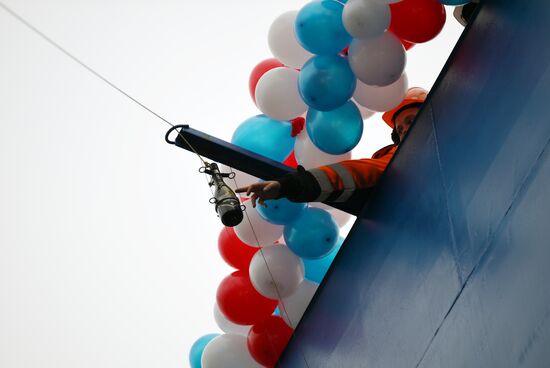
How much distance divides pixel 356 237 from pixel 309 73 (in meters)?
0.67

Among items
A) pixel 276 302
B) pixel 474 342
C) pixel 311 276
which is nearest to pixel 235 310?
pixel 276 302

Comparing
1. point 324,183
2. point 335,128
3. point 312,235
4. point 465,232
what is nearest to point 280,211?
point 312,235

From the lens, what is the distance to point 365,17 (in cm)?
257

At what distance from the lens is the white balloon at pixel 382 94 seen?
291 centimetres

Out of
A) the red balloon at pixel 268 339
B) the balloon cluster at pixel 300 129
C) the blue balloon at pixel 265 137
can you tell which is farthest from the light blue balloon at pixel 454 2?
the red balloon at pixel 268 339

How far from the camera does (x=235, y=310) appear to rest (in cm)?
308

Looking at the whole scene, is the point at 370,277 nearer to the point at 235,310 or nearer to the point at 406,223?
the point at 406,223

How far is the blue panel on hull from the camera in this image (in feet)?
5.26

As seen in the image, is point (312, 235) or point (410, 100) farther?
point (410, 100)

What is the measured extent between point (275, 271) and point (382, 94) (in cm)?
86

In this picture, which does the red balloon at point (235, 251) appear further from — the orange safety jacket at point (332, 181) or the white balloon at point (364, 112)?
the white balloon at point (364, 112)

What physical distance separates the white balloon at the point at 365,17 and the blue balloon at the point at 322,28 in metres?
0.09

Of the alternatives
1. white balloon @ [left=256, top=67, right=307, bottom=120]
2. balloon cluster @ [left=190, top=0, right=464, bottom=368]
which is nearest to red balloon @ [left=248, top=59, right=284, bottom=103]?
balloon cluster @ [left=190, top=0, right=464, bottom=368]

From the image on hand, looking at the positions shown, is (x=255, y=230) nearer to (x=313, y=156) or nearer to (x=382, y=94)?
(x=313, y=156)
